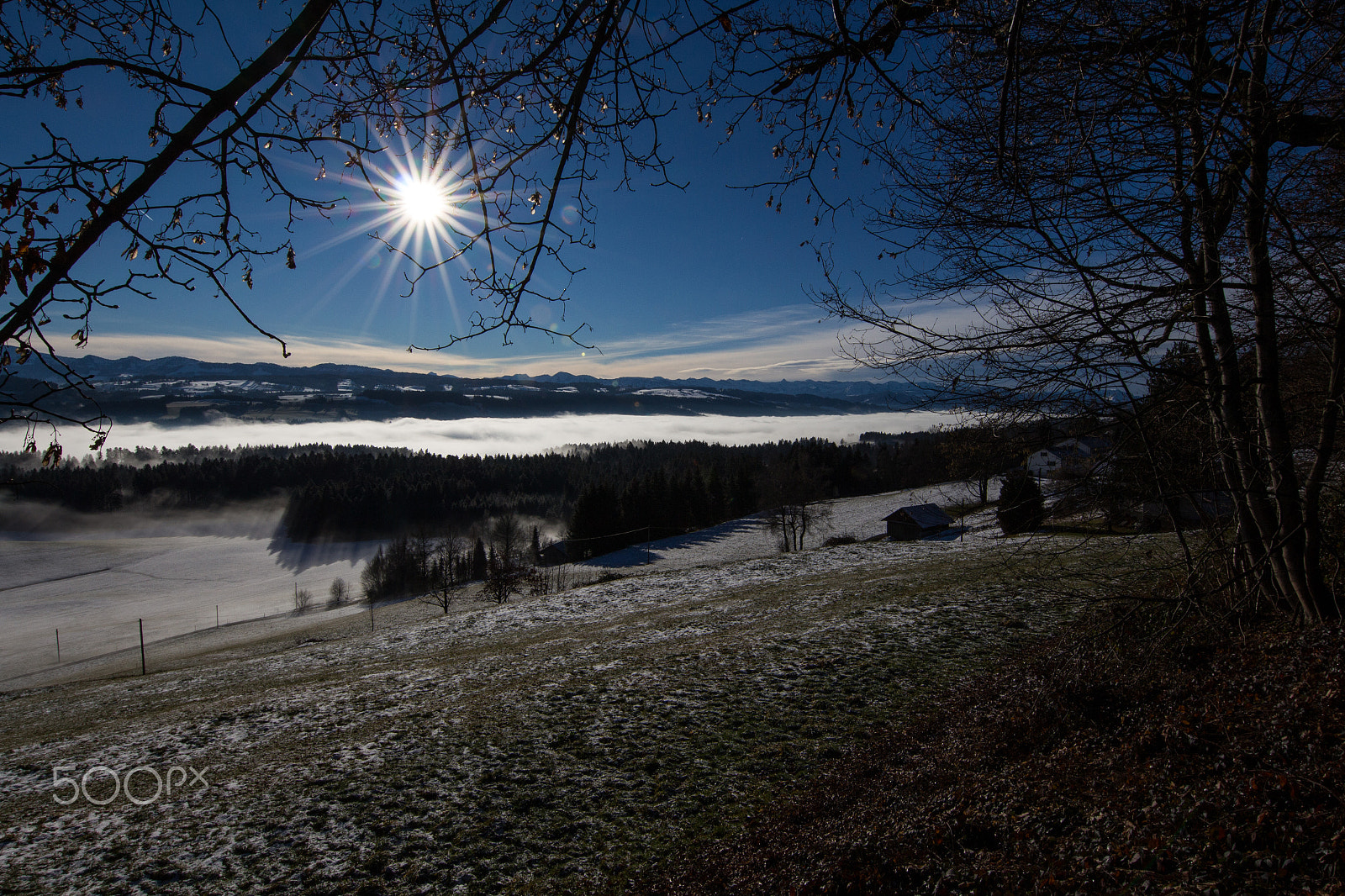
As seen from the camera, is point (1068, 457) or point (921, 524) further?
point (921, 524)

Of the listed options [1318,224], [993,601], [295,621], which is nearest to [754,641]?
[993,601]

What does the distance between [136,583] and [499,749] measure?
342 ft

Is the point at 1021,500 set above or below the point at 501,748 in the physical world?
above

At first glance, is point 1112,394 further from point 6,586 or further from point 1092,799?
point 6,586

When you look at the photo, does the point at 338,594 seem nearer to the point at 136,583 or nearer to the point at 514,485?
the point at 136,583

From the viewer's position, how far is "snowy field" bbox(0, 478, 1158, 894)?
5.27 metres

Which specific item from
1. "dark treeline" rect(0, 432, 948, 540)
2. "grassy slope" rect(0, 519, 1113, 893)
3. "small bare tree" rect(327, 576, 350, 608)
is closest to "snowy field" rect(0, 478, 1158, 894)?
"grassy slope" rect(0, 519, 1113, 893)

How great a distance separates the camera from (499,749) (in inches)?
286

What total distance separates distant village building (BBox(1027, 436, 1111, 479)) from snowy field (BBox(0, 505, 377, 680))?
57170 mm

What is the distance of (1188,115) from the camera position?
3322mm

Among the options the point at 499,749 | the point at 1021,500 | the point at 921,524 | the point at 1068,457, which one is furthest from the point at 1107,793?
the point at 921,524

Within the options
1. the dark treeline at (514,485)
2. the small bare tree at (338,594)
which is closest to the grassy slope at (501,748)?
the dark treeline at (514,485)

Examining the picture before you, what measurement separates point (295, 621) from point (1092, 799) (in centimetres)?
6107

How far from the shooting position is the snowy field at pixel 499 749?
5.27m
